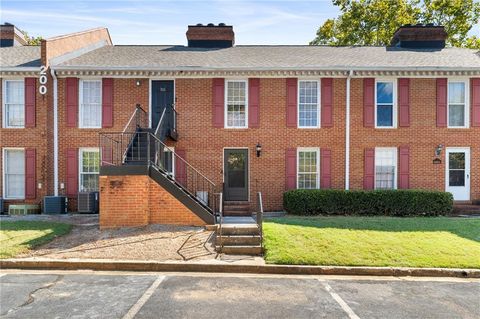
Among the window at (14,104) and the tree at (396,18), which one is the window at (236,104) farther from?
the tree at (396,18)

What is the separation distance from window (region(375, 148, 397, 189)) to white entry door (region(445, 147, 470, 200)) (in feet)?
6.91

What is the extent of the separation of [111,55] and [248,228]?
10.7 m

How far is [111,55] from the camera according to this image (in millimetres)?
14133

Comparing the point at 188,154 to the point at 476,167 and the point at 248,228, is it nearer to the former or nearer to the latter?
the point at 248,228

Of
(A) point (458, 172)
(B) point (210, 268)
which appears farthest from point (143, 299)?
(A) point (458, 172)

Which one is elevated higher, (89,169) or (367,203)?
(89,169)

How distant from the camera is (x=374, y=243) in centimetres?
761

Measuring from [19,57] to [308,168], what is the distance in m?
13.5

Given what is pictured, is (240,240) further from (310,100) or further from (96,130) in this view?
(96,130)

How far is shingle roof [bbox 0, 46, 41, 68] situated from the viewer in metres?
12.7

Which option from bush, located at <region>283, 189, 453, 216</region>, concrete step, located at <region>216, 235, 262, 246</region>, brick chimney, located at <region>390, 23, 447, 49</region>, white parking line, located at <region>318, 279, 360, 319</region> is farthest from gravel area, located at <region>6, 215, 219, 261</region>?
brick chimney, located at <region>390, 23, 447, 49</region>

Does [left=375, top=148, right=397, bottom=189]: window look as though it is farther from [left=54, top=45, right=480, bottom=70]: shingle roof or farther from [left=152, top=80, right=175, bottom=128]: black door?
A: [left=152, top=80, right=175, bottom=128]: black door

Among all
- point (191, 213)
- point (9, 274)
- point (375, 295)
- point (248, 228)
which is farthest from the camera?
point (191, 213)

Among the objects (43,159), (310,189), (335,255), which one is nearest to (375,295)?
(335,255)
